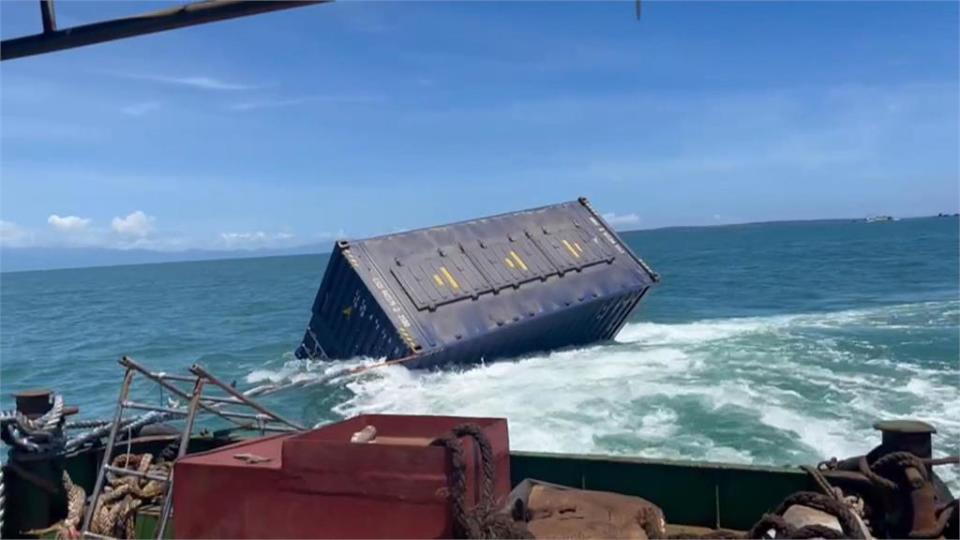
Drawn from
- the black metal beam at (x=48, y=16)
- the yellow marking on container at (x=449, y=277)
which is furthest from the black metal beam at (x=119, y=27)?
the yellow marking on container at (x=449, y=277)

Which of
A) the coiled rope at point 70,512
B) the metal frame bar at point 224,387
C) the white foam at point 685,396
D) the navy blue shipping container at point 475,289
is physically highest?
the navy blue shipping container at point 475,289

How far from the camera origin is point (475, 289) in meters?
18.2

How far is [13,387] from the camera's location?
86.9ft

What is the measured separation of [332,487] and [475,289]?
13.8 metres

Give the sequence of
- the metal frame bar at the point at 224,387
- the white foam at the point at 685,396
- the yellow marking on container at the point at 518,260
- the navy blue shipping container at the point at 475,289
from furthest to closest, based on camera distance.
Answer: the yellow marking on container at the point at 518,260
the navy blue shipping container at the point at 475,289
the white foam at the point at 685,396
the metal frame bar at the point at 224,387

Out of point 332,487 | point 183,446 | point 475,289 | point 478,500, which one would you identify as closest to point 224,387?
point 183,446

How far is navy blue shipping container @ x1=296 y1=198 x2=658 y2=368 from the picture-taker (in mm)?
17266

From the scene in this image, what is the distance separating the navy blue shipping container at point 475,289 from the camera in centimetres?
1727

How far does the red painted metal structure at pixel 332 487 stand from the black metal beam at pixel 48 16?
94.2 inches

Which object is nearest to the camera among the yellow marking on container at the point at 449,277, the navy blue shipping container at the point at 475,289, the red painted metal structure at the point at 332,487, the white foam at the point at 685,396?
the red painted metal structure at the point at 332,487

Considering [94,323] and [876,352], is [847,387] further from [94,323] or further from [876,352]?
[94,323]

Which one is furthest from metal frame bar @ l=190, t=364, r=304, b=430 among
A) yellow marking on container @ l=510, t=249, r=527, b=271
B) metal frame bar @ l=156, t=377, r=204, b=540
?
yellow marking on container @ l=510, t=249, r=527, b=271

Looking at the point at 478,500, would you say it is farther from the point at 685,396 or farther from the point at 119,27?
the point at 685,396

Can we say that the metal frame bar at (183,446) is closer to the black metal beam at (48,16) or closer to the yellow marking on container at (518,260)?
the black metal beam at (48,16)
